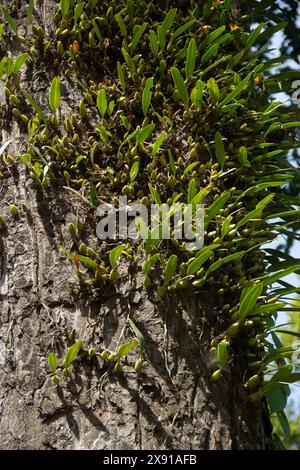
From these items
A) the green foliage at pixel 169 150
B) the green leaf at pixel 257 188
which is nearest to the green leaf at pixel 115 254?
the green foliage at pixel 169 150

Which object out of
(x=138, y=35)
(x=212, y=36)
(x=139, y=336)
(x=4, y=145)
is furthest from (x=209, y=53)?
(x=139, y=336)

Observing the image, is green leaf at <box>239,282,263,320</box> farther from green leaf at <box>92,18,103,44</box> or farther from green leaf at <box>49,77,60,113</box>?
green leaf at <box>92,18,103,44</box>

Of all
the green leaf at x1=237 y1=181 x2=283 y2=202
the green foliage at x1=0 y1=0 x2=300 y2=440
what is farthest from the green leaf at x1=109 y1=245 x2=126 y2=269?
the green leaf at x1=237 y1=181 x2=283 y2=202

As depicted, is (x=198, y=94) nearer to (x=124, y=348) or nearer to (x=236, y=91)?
(x=236, y=91)

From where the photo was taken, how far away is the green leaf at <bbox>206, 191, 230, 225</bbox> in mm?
1276

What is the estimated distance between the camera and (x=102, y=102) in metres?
1.37

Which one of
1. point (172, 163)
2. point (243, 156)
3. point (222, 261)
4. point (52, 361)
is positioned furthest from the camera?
point (243, 156)

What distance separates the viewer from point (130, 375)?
1146 mm

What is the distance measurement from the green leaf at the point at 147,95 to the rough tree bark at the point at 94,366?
0.88ft

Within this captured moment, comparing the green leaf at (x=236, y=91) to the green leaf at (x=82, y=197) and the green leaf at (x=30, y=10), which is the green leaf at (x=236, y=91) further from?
the green leaf at (x=30, y=10)

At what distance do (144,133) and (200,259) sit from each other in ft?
1.02

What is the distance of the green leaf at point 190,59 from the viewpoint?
56.6 inches

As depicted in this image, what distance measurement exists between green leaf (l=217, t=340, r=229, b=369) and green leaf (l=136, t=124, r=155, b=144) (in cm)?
46

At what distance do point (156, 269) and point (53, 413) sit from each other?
0.34m
